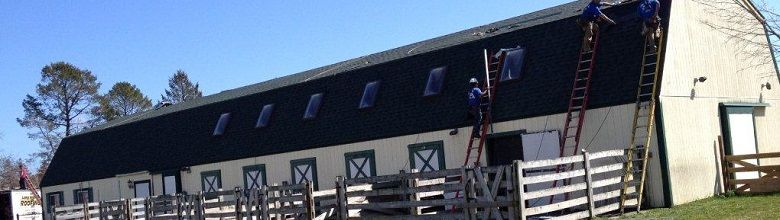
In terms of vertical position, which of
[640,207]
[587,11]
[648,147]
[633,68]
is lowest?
[640,207]

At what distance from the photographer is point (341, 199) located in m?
17.7

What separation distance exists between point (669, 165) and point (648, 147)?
60 centimetres

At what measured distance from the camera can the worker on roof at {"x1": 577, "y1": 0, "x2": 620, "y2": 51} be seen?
19469 millimetres

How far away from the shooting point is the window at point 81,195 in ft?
121

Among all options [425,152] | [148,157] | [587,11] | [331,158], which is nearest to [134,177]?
[148,157]

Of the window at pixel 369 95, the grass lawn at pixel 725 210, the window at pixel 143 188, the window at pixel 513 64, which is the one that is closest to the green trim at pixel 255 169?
the window at pixel 369 95

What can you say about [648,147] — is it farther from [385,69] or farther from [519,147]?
[385,69]

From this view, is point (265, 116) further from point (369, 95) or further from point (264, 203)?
point (264, 203)

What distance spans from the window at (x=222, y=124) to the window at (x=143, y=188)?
446 cm

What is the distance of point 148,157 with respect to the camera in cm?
3366

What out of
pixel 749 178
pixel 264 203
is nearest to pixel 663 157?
pixel 749 178

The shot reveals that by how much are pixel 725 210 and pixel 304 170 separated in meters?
13.3

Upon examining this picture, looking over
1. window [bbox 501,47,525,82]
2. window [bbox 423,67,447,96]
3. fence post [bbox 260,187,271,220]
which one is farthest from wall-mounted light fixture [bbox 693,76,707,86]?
fence post [bbox 260,187,271,220]

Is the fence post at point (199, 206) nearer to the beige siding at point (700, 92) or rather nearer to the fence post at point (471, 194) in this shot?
the fence post at point (471, 194)
